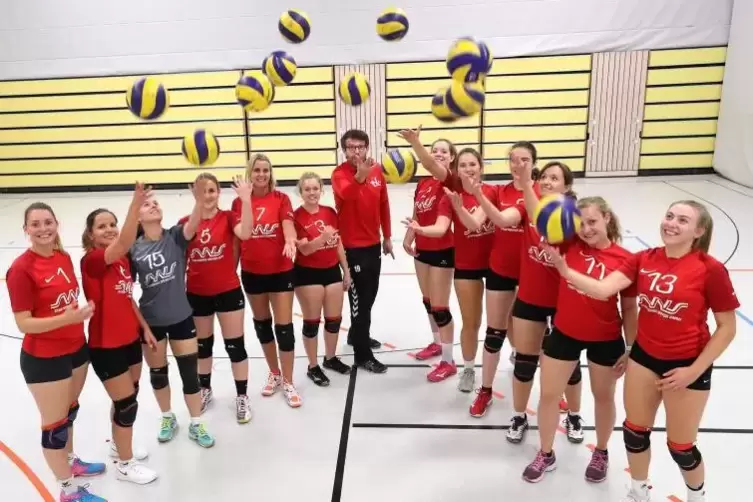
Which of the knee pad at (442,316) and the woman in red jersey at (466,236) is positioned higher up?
the woman in red jersey at (466,236)

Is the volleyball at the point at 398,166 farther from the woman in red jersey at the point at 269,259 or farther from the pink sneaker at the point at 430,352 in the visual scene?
the pink sneaker at the point at 430,352

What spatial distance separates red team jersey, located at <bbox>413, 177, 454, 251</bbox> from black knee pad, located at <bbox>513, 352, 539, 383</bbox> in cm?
127

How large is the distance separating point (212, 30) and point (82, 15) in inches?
120

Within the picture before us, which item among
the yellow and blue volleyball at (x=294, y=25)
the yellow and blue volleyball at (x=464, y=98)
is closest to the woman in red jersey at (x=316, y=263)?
the yellow and blue volleyball at (x=464, y=98)

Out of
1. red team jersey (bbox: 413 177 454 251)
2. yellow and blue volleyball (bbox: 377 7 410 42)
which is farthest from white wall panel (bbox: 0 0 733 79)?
red team jersey (bbox: 413 177 454 251)

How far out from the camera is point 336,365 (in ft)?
16.5

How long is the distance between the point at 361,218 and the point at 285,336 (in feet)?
3.66

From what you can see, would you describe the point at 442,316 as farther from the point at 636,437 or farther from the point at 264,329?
the point at 636,437

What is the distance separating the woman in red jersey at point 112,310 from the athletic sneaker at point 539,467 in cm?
242

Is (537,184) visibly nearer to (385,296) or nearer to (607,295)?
(607,295)

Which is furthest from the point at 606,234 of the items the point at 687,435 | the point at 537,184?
the point at 687,435

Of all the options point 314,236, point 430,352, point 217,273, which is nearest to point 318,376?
point 430,352

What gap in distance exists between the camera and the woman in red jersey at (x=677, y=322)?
8.98 ft

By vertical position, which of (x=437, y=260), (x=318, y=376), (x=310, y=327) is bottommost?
(x=318, y=376)
